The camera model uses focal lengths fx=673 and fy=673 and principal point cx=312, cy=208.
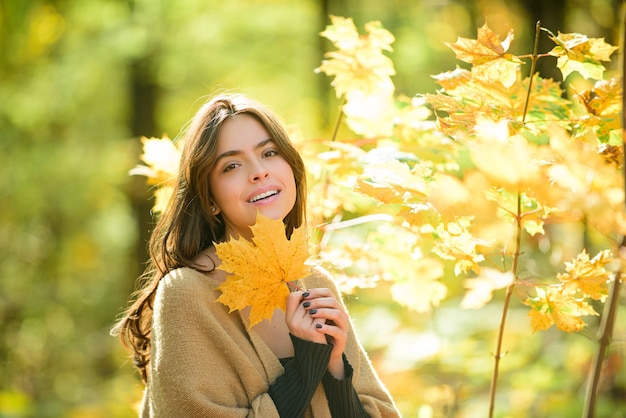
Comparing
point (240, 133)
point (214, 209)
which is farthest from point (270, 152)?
point (214, 209)

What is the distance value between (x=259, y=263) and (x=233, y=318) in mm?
406

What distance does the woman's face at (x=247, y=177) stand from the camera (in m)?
1.65

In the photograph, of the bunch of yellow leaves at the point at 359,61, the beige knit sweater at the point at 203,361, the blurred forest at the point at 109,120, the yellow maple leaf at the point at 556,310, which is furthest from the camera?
the blurred forest at the point at 109,120

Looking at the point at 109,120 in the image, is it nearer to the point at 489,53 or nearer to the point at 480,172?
the point at 489,53

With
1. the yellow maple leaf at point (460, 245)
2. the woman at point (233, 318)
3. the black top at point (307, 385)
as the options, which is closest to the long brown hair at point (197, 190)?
the woman at point (233, 318)

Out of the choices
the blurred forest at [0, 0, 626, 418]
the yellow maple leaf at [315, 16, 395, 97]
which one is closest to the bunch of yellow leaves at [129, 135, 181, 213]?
the yellow maple leaf at [315, 16, 395, 97]

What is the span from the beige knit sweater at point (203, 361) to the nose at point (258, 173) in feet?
0.90

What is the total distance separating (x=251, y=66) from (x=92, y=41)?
7.25 ft

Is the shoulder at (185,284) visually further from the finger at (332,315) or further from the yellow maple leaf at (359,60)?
the yellow maple leaf at (359,60)

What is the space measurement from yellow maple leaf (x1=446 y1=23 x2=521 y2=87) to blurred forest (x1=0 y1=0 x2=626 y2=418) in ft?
11.4

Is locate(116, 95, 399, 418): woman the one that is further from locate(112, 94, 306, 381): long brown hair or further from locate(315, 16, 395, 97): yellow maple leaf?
locate(315, 16, 395, 97): yellow maple leaf

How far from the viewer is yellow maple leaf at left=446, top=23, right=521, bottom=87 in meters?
1.40

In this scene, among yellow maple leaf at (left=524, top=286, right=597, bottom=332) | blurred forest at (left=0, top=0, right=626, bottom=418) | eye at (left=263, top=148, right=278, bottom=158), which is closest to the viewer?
yellow maple leaf at (left=524, top=286, right=597, bottom=332)

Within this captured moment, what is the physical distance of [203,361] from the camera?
1.57 metres
